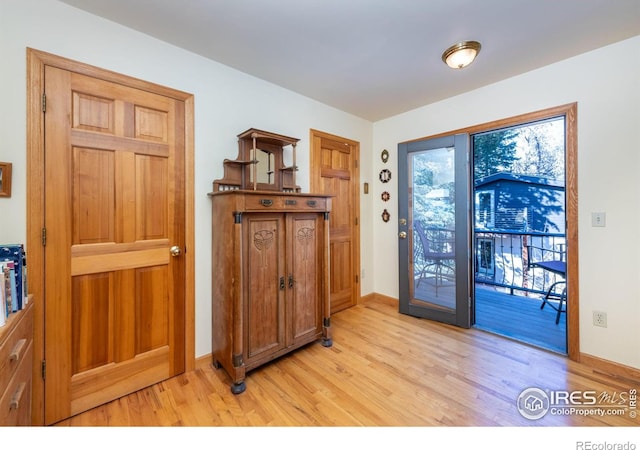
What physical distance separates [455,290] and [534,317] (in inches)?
44.1

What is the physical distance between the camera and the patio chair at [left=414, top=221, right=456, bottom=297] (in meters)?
2.99

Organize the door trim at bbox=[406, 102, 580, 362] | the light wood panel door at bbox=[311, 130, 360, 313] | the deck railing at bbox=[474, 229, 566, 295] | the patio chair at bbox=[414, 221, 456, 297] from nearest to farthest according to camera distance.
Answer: the door trim at bbox=[406, 102, 580, 362]
the patio chair at bbox=[414, 221, 456, 297]
the light wood panel door at bbox=[311, 130, 360, 313]
the deck railing at bbox=[474, 229, 566, 295]

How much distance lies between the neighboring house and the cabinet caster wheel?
4299 millimetres

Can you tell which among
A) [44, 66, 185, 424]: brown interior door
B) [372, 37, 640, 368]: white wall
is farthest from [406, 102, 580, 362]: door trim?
[44, 66, 185, 424]: brown interior door

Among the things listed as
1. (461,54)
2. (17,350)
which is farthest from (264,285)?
(461,54)

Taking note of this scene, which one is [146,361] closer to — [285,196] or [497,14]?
[285,196]

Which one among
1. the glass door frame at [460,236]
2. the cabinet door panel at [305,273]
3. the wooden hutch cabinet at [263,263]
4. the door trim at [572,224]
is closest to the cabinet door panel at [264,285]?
the wooden hutch cabinet at [263,263]

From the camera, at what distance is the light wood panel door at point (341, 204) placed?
10.3ft

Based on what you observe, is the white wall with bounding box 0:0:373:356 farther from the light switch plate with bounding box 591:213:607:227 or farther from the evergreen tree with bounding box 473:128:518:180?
the evergreen tree with bounding box 473:128:518:180

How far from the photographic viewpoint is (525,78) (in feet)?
8.06

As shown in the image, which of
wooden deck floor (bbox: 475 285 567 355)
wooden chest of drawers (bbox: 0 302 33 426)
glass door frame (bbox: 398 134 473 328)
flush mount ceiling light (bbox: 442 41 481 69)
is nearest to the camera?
wooden chest of drawers (bbox: 0 302 33 426)

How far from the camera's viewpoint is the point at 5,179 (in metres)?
1.46

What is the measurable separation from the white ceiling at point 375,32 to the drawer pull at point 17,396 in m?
2.13

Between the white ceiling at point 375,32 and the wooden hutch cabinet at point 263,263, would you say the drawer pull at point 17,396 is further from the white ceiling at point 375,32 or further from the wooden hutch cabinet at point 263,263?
the white ceiling at point 375,32
